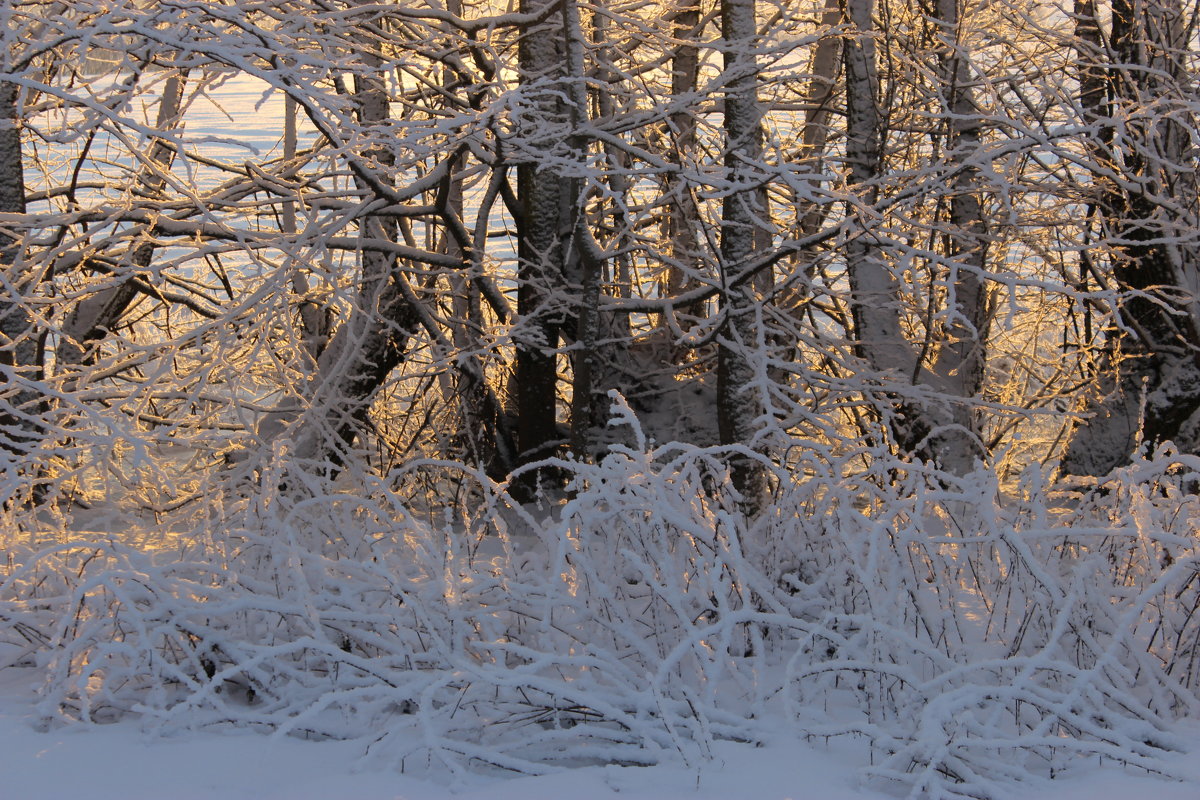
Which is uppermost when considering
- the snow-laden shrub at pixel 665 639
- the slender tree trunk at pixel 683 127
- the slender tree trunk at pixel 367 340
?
the slender tree trunk at pixel 683 127

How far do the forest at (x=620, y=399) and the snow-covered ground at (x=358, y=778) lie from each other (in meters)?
0.09

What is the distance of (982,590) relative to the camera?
15.7 ft

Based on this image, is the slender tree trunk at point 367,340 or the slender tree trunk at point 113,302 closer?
Result: the slender tree trunk at point 367,340

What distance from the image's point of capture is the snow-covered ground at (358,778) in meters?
3.28

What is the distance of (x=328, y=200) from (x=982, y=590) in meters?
4.84

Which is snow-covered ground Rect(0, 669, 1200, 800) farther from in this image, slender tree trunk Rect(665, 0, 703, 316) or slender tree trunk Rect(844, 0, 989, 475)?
slender tree trunk Rect(665, 0, 703, 316)

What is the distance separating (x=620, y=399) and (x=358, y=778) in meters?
1.82

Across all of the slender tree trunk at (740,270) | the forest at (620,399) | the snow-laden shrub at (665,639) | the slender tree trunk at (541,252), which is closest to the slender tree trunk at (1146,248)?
the forest at (620,399)

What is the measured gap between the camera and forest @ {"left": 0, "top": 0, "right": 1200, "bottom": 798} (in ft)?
12.5

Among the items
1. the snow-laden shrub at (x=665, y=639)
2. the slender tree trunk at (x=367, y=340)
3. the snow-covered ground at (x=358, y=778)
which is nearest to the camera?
the snow-covered ground at (x=358, y=778)

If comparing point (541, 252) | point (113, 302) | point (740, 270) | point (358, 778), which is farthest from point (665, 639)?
point (113, 302)

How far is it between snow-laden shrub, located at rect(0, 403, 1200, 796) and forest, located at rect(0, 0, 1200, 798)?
2 cm

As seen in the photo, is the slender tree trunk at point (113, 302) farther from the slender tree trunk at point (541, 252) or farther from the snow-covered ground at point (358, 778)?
the snow-covered ground at point (358, 778)

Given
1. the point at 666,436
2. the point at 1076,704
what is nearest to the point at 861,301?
the point at 666,436
